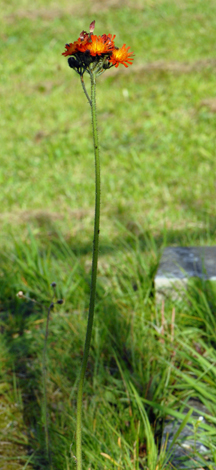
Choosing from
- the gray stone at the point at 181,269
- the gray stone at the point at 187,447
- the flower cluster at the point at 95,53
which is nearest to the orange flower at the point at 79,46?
the flower cluster at the point at 95,53

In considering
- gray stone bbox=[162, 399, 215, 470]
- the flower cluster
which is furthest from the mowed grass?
the flower cluster

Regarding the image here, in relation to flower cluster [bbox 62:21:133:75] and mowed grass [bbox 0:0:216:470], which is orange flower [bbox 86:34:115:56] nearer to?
flower cluster [bbox 62:21:133:75]

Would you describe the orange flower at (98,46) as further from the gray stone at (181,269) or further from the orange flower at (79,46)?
the gray stone at (181,269)

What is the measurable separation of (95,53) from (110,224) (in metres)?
2.36

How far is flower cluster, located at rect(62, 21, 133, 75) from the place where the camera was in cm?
83

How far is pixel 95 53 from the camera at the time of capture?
83 centimetres

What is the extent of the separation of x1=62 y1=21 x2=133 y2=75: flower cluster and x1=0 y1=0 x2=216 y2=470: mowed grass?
97cm

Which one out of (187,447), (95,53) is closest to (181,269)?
(187,447)

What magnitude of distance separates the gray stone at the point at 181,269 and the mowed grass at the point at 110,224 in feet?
0.19

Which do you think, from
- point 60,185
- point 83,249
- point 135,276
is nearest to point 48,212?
point 60,185

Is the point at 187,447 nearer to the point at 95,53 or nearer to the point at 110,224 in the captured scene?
the point at 95,53

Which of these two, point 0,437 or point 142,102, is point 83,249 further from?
point 142,102

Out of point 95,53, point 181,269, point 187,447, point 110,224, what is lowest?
point 187,447

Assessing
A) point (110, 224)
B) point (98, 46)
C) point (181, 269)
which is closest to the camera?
point (98, 46)
